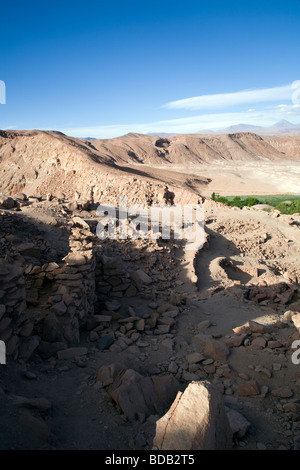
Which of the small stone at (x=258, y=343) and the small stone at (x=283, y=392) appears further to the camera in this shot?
the small stone at (x=258, y=343)

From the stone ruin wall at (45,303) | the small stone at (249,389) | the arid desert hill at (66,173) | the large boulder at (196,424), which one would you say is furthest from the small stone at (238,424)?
the arid desert hill at (66,173)

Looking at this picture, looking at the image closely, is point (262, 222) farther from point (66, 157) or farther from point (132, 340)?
point (66, 157)

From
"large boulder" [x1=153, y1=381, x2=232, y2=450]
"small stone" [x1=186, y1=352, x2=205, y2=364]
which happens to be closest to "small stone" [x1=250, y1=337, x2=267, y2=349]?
"small stone" [x1=186, y1=352, x2=205, y2=364]

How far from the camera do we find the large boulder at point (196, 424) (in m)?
2.57

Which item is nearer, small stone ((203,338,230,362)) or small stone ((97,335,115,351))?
small stone ((203,338,230,362))

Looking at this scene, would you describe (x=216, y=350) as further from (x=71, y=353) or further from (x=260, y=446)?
(x=71, y=353)

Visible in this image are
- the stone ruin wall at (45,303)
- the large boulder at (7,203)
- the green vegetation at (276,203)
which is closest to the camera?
the stone ruin wall at (45,303)

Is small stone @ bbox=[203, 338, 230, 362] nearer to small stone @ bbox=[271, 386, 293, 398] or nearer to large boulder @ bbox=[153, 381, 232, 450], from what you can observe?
small stone @ bbox=[271, 386, 293, 398]

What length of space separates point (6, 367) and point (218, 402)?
2346mm

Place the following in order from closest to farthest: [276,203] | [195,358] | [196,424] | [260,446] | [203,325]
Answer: [196,424], [260,446], [195,358], [203,325], [276,203]

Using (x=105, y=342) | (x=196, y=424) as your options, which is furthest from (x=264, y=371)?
(x=105, y=342)

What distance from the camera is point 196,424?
8.66 ft

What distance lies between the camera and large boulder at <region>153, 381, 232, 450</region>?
2574 millimetres

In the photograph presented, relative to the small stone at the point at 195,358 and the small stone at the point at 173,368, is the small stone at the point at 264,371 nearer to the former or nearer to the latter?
the small stone at the point at 195,358
